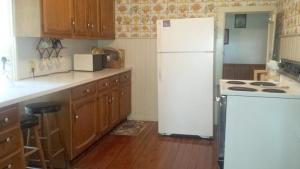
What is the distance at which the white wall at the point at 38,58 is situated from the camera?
2979mm

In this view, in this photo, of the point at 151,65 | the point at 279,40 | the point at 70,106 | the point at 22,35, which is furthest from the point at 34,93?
the point at 279,40

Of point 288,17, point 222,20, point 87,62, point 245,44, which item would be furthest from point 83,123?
point 245,44

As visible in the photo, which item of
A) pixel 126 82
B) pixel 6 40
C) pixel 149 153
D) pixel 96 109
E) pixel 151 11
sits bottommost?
pixel 149 153

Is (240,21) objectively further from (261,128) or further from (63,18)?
(261,128)

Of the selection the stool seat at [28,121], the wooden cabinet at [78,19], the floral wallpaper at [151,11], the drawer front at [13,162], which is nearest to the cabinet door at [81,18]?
the wooden cabinet at [78,19]

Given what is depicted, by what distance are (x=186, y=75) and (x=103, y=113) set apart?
3.92 ft

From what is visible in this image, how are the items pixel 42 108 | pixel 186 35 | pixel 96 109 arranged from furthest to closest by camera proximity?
1. pixel 186 35
2. pixel 96 109
3. pixel 42 108

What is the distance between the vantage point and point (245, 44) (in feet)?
22.2

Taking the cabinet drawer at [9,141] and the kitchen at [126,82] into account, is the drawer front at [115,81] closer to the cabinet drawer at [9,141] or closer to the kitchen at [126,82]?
the kitchen at [126,82]

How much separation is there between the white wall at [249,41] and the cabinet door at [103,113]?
418 cm

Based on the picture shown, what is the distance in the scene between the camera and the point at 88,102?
3164mm

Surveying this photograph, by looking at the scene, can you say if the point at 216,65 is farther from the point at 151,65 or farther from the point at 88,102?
the point at 88,102

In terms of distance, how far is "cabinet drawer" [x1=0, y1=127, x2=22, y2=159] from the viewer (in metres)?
1.86

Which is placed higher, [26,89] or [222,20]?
[222,20]
